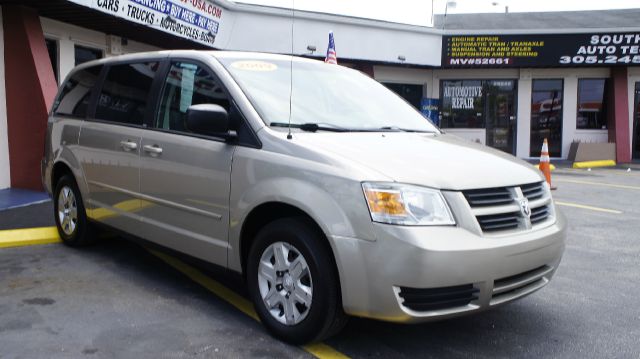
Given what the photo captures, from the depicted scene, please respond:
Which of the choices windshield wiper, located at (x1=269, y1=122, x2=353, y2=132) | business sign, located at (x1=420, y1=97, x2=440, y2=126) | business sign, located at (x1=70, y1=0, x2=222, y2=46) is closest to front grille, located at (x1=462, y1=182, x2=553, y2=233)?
windshield wiper, located at (x1=269, y1=122, x2=353, y2=132)

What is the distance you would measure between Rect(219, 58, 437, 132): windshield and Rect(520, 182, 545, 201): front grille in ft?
3.29

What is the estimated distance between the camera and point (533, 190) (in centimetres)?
346

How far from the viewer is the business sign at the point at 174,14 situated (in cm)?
868

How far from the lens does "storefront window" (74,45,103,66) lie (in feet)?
33.8

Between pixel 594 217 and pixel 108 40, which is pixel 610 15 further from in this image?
pixel 108 40

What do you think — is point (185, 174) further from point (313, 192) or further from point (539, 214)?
point (539, 214)

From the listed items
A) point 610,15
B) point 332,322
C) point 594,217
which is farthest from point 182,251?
point 610,15

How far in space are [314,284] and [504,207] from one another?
1.12m

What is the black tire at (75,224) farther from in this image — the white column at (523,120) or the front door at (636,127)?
the front door at (636,127)

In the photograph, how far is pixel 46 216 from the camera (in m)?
6.64

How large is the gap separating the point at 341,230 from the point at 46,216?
4.94 metres

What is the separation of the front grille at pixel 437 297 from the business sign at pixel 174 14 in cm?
679

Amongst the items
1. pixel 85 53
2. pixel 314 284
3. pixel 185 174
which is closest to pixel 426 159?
pixel 314 284

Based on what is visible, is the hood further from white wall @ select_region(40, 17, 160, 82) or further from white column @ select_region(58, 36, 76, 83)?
white column @ select_region(58, 36, 76, 83)
